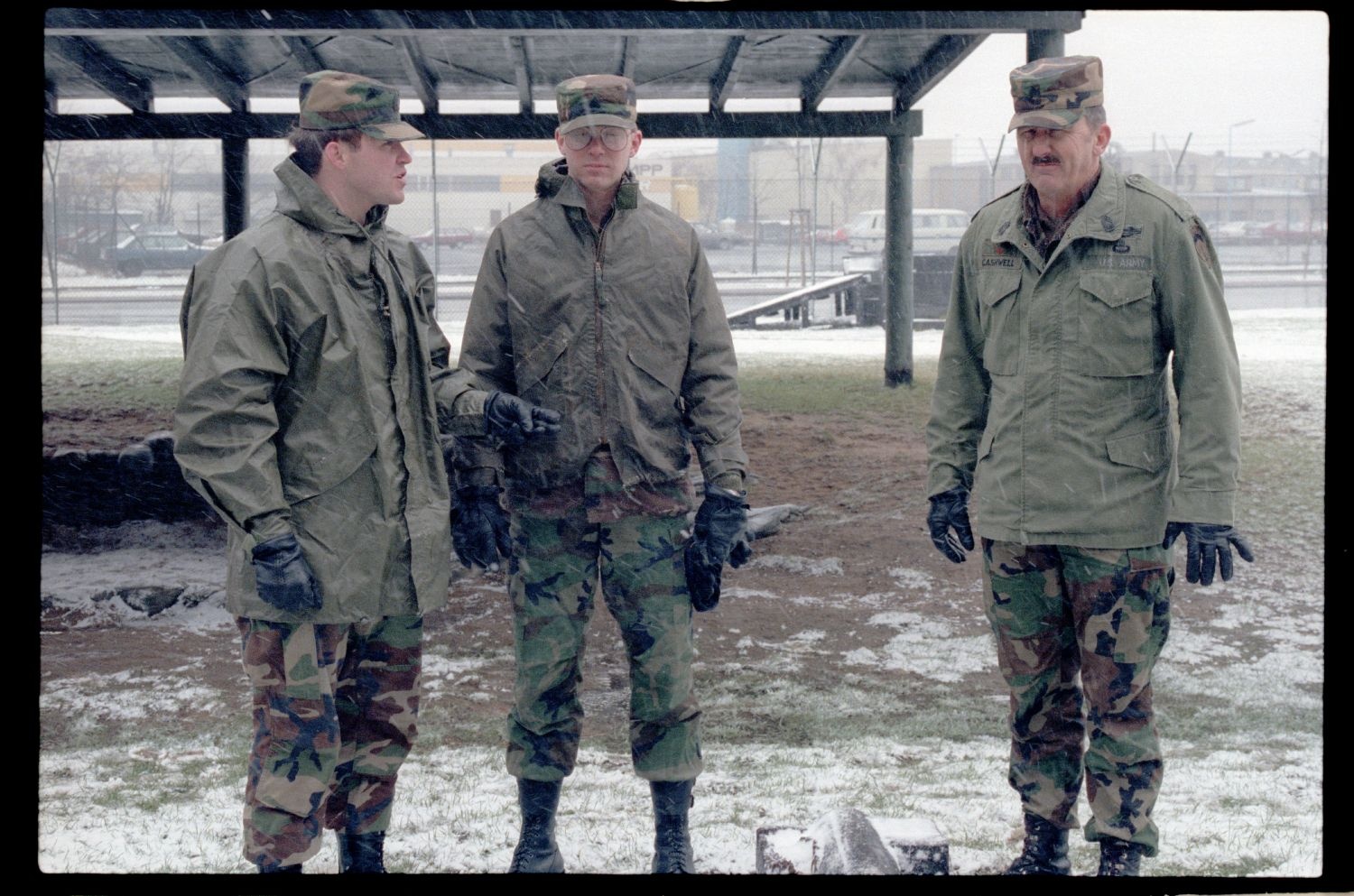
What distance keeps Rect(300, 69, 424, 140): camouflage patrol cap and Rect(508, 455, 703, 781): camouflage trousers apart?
89 centimetres

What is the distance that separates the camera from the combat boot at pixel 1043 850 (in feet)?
10.3

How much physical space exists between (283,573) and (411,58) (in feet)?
16.8

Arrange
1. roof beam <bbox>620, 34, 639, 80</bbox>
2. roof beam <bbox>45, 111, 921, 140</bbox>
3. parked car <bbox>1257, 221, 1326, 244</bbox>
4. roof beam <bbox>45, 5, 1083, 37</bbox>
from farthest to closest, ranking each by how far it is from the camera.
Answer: parked car <bbox>1257, 221, 1326, 244</bbox> → roof beam <bbox>45, 111, 921, 140</bbox> → roof beam <bbox>620, 34, 639, 80</bbox> → roof beam <bbox>45, 5, 1083, 37</bbox>

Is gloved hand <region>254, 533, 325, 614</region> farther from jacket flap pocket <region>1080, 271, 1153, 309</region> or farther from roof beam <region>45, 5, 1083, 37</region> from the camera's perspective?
roof beam <region>45, 5, 1083, 37</region>

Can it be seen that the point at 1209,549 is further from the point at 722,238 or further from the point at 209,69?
the point at 722,238

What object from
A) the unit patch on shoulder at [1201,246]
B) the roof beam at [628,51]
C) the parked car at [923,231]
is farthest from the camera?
the parked car at [923,231]

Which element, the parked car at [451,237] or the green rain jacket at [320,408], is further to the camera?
the parked car at [451,237]

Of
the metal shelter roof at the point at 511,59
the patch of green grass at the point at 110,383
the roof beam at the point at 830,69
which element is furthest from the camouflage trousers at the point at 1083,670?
the patch of green grass at the point at 110,383

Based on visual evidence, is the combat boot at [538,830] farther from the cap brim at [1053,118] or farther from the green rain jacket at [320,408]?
the cap brim at [1053,118]

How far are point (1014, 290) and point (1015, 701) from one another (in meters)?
0.95

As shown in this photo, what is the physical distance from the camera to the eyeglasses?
3125 millimetres

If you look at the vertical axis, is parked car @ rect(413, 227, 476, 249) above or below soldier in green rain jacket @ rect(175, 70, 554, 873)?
above

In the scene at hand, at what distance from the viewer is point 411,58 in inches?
285

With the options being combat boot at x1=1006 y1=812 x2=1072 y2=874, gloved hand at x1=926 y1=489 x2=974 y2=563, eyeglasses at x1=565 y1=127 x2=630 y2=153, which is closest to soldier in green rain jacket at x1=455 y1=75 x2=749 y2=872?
eyeglasses at x1=565 y1=127 x2=630 y2=153
